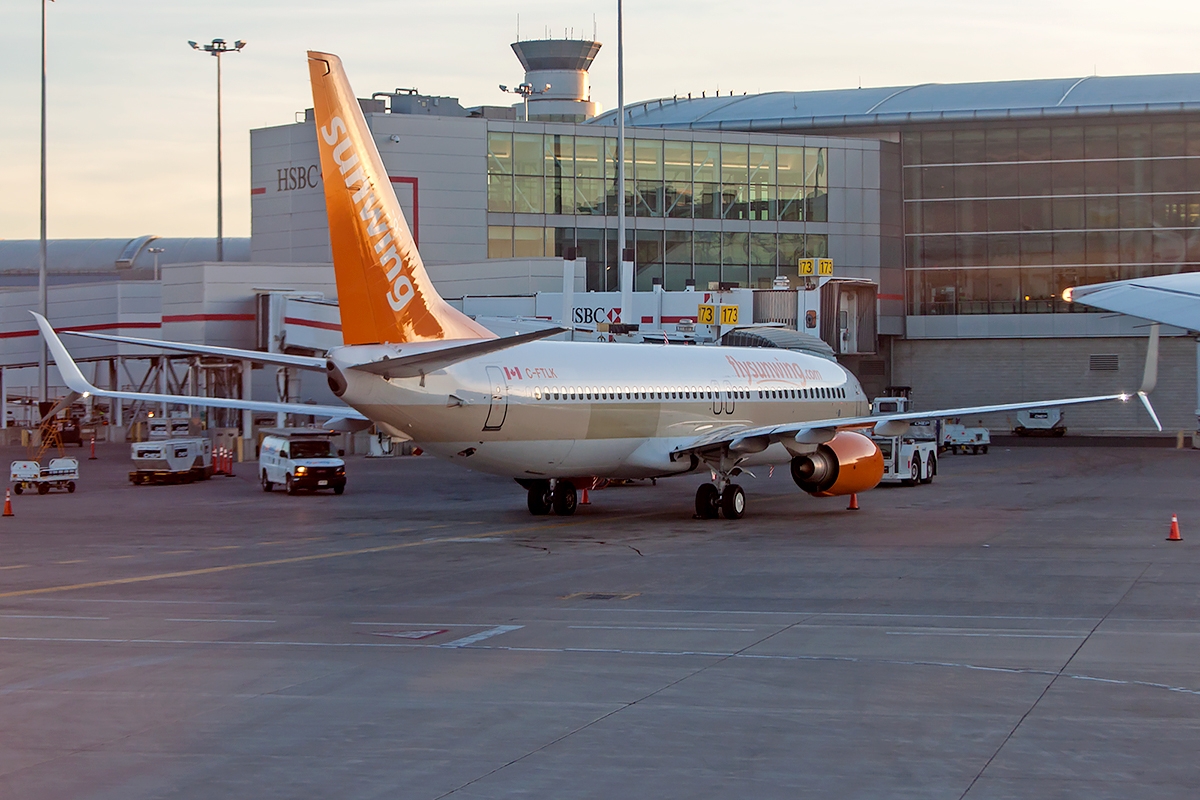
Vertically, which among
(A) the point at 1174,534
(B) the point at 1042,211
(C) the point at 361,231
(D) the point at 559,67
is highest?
(D) the point at 559,67

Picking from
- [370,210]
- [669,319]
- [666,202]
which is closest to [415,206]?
[666,202]

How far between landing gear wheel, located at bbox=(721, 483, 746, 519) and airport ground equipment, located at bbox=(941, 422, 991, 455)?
33281 millimetres

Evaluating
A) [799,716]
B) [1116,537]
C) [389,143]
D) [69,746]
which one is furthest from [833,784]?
[389,143]

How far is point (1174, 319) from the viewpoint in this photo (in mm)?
30500

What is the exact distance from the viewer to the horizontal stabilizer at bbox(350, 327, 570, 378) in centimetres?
2539

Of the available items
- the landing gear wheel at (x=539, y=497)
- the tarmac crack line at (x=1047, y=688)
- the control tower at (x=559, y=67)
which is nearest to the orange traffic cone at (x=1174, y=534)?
the tarmac crack line at (x=1047, y=688)

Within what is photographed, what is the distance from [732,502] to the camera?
3331 centimetres

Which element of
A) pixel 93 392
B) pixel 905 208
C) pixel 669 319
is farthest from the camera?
pixel 905 208

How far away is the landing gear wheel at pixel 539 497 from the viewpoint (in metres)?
34.2

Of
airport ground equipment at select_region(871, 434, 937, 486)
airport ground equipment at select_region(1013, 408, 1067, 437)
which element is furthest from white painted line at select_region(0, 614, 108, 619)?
airport ground equipment at select_region(1013, 408, 1067, 437)

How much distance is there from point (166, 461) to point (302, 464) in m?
7.66

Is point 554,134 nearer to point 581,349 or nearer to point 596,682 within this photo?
point 581,349

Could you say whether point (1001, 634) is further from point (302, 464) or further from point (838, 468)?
point (302, 464)

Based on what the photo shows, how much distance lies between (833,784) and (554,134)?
7215 cm
